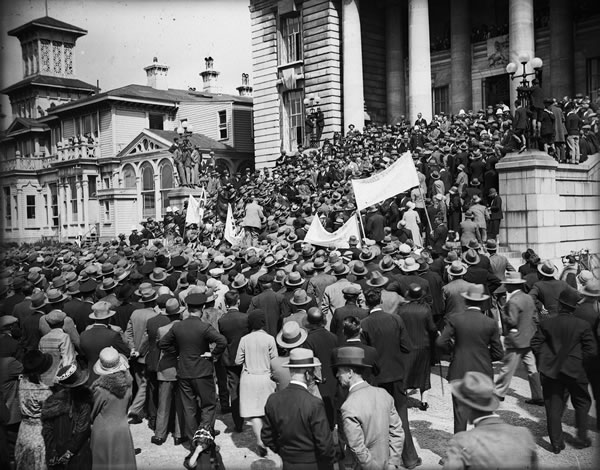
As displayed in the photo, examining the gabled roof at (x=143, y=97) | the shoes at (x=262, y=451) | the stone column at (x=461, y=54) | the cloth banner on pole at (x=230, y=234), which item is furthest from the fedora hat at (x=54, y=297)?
the gabled roof at (x=143, y=97)

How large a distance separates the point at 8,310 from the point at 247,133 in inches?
1477

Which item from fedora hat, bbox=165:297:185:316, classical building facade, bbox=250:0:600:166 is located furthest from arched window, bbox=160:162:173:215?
fedora hat, bbox=165:297:185:316

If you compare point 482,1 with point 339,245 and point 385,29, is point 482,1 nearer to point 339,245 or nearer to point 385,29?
point 385,29

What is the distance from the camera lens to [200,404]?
874 centimetres

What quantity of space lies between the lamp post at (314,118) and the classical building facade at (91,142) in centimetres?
1039

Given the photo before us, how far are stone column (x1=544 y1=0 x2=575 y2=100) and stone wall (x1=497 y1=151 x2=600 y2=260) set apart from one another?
41.8 feet

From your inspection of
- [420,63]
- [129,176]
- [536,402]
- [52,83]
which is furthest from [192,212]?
[52,83]

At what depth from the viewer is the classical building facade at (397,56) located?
1186 inches

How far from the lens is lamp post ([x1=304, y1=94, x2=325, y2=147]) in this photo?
108 ft

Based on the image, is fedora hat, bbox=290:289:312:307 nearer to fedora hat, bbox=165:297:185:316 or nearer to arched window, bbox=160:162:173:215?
fedora hat, bbox=165:297:185:316

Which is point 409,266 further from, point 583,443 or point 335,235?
point 335,235

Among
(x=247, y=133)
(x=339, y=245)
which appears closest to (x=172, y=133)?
(x=247, y=133)

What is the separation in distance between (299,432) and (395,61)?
33985 millimetres

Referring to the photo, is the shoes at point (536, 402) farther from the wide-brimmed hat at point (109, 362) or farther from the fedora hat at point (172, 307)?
the wide-brimmed hat at point (109, 362)
